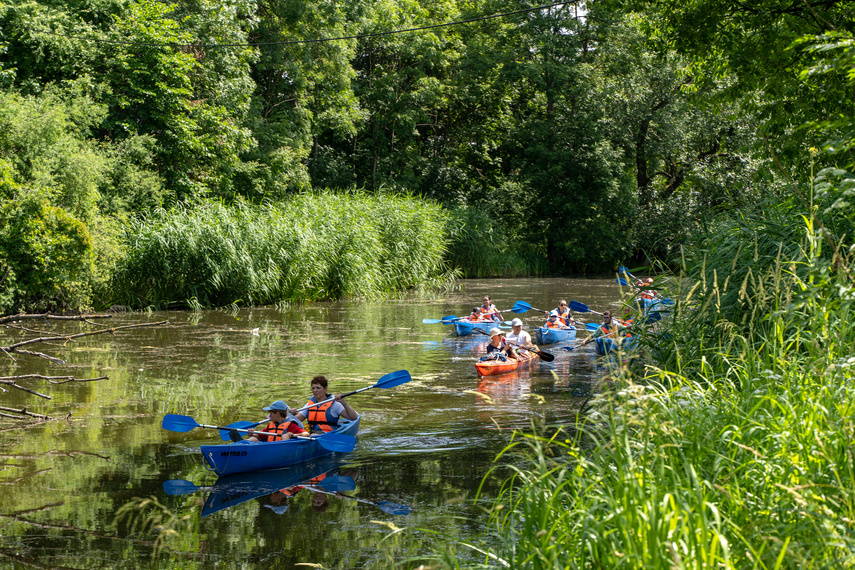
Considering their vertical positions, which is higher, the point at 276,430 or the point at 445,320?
the point at 445,320

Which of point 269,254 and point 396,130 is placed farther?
point 396,130

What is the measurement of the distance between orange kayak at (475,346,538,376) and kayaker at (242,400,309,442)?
4.67m

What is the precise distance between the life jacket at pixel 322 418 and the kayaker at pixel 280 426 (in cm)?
50

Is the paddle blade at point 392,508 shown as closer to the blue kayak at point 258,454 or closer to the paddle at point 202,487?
the paddle at point 202,487

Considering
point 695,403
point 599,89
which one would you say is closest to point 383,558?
point 695,403

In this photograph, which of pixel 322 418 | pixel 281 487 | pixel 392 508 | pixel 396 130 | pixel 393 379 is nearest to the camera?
pixel 392 508

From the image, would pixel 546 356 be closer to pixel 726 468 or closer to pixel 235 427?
pixel 235 427

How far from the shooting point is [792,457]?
338 centimetres

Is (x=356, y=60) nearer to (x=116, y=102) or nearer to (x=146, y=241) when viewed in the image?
(x=116, y=102)

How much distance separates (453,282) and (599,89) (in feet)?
47.2

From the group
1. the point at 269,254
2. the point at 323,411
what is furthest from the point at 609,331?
the point at 269,254

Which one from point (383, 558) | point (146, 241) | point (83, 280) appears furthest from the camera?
point (146, 241)

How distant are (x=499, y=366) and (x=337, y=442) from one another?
5.15m

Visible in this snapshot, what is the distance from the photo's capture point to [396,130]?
39.0 meters
